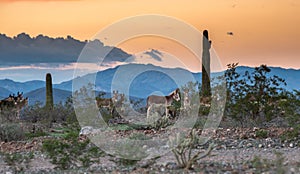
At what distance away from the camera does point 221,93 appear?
1872cm

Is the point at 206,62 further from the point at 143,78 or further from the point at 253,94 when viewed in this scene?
the point at 253,94

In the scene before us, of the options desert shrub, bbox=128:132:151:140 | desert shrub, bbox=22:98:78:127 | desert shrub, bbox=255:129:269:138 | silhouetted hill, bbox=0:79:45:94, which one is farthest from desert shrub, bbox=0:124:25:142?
silhouetted hill, bbox=0:79:45:94

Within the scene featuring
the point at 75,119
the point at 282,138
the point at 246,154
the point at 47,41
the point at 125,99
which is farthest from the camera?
the point at 47,41

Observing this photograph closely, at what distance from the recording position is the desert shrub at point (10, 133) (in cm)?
1562

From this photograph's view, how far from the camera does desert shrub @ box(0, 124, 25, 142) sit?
51.2ft

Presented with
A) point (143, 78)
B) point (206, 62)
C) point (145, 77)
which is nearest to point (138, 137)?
point (145, 77)

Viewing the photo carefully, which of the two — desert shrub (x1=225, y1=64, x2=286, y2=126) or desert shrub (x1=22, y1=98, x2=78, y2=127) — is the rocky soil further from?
desert shrub (x1=22, y1=98, x2=78, y2=127)

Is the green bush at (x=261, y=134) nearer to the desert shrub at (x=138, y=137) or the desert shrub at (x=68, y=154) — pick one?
the desert shrub at (x=138, y=137)

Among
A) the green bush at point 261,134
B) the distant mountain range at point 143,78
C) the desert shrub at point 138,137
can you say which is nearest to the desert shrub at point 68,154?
the desert shrub at point 138,137

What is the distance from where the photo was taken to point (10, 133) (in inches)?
619

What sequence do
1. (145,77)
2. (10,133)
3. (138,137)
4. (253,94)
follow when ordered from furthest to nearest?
1. (145,77)
2. (253,94)
3. (10,133)
4. (138,137)

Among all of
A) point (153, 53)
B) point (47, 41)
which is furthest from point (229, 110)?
point (47, 41)

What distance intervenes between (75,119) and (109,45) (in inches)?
248

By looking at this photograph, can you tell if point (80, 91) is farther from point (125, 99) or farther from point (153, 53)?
point (153, 53)
